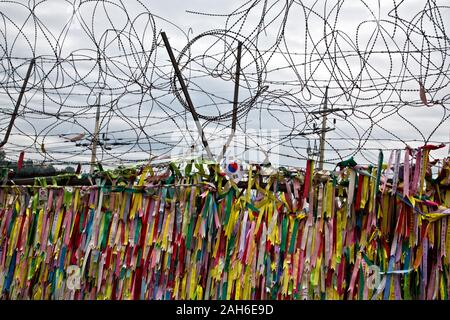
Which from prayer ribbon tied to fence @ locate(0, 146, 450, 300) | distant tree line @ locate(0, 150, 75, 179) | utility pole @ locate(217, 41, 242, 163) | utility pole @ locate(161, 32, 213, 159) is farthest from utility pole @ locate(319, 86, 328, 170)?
distant tree line @ locate(0, 150, 75, 179)

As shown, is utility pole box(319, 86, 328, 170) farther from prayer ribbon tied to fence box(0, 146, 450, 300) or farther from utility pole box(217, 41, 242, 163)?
utility pole box(217, 41, 242, 163)

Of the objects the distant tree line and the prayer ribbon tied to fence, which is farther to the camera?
the distant tree line

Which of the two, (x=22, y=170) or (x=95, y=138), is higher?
(x=95, y=138)

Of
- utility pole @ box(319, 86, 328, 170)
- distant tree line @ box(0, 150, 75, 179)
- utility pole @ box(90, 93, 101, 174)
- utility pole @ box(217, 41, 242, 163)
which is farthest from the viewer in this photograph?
distant tree line @ box(0, 150, 75, 179)

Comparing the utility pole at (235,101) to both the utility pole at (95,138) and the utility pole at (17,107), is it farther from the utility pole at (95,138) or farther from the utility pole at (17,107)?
the utility pole at (17,107)

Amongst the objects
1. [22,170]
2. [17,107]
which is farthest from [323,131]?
[22,170]

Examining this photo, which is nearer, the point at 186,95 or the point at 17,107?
the point at 186,95

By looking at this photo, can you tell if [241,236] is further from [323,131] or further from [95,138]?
[95,138]

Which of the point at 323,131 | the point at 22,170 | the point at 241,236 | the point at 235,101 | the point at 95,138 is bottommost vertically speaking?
the point at 241,236

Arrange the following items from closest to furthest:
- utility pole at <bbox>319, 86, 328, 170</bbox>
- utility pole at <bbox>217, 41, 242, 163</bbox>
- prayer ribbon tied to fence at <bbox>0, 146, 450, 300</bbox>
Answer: prayer ribbon tied to fence at <bbox>0, 146, 450, 300</bbox>
utility pole at <bbox>319, 86, 328, 170</bbox>
utility pole at <bbox>217, 41, 242, 163</bbox>

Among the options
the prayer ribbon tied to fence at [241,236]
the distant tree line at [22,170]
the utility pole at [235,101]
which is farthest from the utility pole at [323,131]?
the distant tree line at [22,170]

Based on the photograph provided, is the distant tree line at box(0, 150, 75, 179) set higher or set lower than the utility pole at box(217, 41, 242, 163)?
lower

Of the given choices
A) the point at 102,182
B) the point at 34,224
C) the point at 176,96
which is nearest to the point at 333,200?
the point at 176,96
